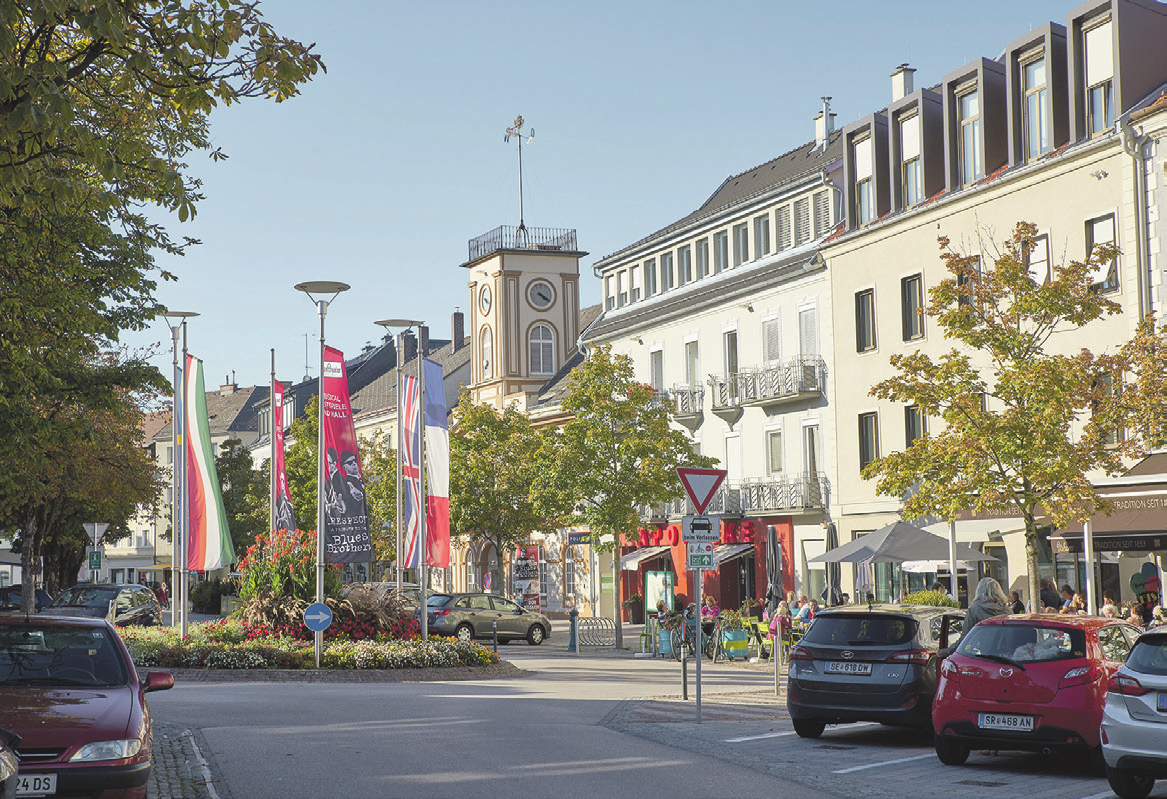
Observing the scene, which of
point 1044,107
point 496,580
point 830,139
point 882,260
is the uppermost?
point 830,139

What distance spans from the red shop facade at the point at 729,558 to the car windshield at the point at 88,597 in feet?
48.6

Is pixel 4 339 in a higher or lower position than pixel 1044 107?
lower

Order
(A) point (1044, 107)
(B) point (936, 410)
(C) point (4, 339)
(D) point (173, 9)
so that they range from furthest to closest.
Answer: (A) point (1044, 107), (B) point (936, 410), (C) point (4, 339), (D) point (173, 9)

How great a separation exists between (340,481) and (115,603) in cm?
1628

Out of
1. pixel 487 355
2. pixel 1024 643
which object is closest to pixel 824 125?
pixel 487 355

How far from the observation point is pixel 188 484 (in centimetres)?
2844

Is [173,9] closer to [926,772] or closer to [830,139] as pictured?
[926,772]

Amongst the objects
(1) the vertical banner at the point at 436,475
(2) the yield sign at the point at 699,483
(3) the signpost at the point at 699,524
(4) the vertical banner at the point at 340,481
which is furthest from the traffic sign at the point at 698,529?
(1) the vertical banner at the point at 436,475

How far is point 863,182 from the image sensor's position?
38031 mm

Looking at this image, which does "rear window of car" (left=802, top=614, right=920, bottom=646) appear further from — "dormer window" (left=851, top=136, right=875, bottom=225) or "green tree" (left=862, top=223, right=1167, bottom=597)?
"dormer window" (left=851, top=136, right=875, bottom=225)

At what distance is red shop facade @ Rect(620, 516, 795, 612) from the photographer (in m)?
41.7

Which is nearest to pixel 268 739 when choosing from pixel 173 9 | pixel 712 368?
pixel 173 9

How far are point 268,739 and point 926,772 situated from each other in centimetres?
667

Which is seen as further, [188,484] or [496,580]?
[496,580]
